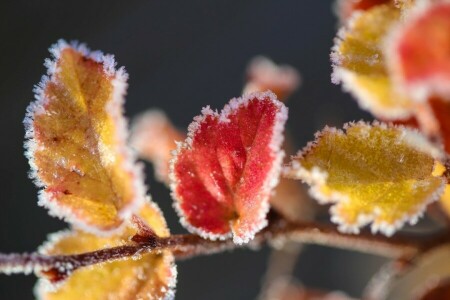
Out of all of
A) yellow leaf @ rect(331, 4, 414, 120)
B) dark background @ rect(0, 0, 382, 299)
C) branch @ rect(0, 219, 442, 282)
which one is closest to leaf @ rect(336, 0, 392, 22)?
yellow leaf @ rect(331, 4, 414, 120)

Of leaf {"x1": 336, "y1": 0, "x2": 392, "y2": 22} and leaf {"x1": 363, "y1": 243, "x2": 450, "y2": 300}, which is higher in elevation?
leaf {"x1": 336, "y1": 0, "x2": 392, "y2": 22}

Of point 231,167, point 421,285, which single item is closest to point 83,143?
point 231,167

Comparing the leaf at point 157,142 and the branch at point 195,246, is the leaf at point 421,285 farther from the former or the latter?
the leaf at point 157,142

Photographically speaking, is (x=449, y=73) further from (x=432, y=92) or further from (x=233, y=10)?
(x=233, y=10)

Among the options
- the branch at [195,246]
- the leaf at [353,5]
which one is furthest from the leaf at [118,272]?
the leaf at [353,5]

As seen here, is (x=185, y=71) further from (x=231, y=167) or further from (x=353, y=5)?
(x=231, y=167)

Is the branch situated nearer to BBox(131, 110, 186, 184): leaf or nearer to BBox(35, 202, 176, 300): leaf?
BBox(35, 202, 176, 300): leaf

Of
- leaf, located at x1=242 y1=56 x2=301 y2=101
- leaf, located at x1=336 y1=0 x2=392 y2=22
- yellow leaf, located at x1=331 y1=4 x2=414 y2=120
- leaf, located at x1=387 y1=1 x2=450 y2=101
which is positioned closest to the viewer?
leaf, located at x1=387 y1=1 x2=450 y2=101
